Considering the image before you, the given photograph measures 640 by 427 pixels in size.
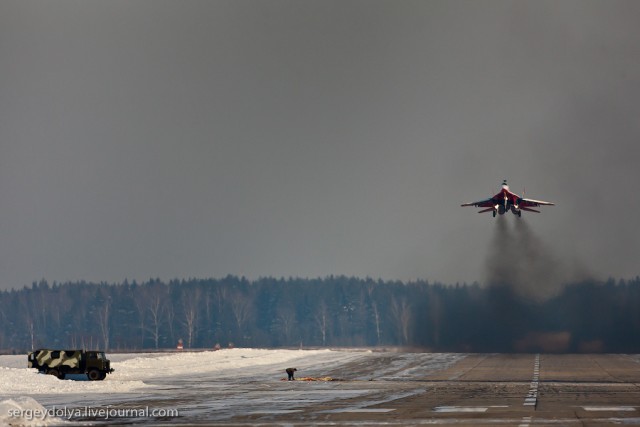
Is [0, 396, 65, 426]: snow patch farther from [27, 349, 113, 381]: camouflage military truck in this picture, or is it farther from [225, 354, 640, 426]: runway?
[27, 349, 113, 381]: camouflage military truck

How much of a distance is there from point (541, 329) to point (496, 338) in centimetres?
541

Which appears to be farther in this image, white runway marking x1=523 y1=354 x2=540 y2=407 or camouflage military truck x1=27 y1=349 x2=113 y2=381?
camouflage military truck x1=27 y1=349 x2=113 y2=381

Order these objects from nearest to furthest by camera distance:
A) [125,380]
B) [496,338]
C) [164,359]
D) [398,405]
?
[398,405]
[125,380]
[164,359]
[496,338]

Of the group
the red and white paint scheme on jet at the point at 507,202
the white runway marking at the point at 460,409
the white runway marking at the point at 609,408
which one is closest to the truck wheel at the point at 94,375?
the white runway marking at the point at 460,409

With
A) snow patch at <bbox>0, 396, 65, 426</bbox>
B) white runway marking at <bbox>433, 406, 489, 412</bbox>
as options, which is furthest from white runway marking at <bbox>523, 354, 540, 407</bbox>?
snow patch at <bbox>0, 396, 65, 426</bbox>

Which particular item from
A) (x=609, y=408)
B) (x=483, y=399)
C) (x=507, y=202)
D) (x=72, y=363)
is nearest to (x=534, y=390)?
(x=483, y=399)

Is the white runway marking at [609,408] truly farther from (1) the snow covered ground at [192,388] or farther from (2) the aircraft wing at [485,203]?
(2) the aircraft wing at [485,203]

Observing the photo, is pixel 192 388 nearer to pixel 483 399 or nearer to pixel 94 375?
pixel 94 375

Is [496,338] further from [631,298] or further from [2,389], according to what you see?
[2,389]

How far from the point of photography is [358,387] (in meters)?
66.3

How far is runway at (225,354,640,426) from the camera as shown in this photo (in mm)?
46406

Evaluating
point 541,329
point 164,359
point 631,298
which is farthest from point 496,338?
point 164,359

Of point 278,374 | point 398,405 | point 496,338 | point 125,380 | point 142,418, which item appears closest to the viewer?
point 142,418

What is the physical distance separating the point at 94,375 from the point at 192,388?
326 inches
